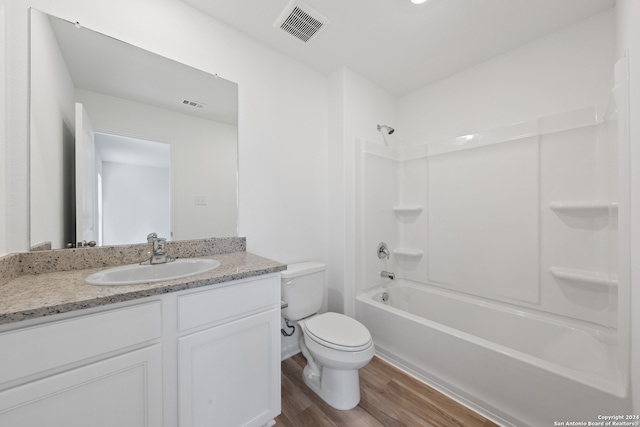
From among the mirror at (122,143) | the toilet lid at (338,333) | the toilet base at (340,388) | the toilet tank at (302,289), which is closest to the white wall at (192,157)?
the mirror at (122,143)

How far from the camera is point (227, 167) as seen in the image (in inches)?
63.6

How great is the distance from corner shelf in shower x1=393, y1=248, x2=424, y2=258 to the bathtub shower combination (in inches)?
0.7

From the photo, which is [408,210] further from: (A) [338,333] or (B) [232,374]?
(B) [232,374]

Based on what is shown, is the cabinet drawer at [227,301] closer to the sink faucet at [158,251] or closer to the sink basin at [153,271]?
the sink basin at [153,271]

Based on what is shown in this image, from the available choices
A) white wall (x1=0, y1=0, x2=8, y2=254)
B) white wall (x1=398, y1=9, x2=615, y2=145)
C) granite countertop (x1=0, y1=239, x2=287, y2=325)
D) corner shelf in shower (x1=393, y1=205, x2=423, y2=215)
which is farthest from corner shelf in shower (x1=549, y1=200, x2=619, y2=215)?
white wall (x1=0, y1=0, x2=8, y2=254)

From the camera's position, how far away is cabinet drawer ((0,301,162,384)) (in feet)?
2.12

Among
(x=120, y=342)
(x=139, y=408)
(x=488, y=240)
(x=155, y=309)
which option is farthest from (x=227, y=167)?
(x=488, y=240)

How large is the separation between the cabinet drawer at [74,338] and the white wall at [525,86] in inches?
103

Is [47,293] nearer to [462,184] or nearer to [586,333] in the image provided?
[462,184]

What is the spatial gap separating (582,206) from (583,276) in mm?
462

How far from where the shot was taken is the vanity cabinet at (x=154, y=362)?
678 mm

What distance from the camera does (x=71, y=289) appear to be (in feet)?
2.71

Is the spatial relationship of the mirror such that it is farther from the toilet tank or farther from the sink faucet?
the toilet tank

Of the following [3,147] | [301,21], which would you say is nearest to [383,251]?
[301,21]
